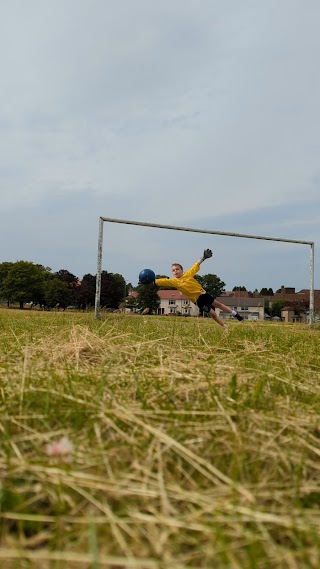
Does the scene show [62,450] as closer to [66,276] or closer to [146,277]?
[146,277]

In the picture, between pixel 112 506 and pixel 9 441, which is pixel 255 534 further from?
pixel 9 441

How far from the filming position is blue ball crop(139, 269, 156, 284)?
9391mm

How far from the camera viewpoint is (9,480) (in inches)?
37.9

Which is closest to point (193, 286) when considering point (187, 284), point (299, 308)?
point (187, 284)

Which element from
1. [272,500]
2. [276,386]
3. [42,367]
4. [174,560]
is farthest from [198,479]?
[42,367]

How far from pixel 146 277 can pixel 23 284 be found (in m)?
64.1

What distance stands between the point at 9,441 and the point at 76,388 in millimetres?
517

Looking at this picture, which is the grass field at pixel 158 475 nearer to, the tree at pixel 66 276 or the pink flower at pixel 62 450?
the pink flower at pixel 62 450

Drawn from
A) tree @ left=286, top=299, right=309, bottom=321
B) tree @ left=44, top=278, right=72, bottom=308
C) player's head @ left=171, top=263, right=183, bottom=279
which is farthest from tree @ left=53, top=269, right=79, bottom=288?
player's head @ left=171, top=263, right=183, bottom=279

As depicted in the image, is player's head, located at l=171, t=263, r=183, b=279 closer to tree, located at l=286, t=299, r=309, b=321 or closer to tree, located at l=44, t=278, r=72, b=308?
tree, located at l=44, t=278, r=72, b=308

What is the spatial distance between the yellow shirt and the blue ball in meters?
0.21

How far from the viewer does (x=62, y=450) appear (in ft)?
3.51

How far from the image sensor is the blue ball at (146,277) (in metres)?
9.39

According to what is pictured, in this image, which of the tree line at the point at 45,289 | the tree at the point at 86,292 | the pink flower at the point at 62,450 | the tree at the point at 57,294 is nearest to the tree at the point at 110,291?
the tree line at the point at 45,289
